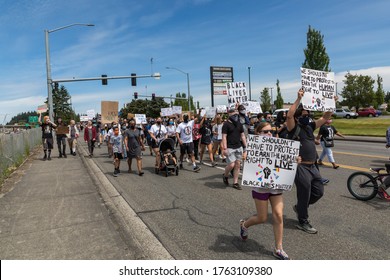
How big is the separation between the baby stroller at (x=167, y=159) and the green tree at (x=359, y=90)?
53.1 m

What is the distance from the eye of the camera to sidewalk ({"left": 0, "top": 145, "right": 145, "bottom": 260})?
4137 millimetres

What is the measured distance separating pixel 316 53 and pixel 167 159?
39770 mm

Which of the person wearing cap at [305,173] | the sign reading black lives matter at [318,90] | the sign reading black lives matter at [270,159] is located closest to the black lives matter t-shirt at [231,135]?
the sign reading black lives matter at [318,90]

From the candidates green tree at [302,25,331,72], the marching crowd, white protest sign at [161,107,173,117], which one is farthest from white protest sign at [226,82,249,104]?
green tree at [302,25,331,72]

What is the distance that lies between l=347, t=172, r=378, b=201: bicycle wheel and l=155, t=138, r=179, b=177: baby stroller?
500 centimetres

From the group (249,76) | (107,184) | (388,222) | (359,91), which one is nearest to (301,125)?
(388,222)

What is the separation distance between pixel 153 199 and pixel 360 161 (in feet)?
26.7

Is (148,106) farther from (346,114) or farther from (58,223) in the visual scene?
(58,223)

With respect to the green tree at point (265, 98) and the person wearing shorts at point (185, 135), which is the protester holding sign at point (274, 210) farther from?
the green tree at point (265, 98)

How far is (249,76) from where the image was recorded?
56.3 metres

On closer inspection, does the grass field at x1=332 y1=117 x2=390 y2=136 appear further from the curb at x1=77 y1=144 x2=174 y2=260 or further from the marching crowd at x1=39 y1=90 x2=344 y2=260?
the curb at x1=77 y1=144 x2=174 y2=260

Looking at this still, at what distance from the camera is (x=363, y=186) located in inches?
248

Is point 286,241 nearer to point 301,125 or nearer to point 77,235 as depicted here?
point 301,125

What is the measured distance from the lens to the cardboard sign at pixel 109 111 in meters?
17.5
